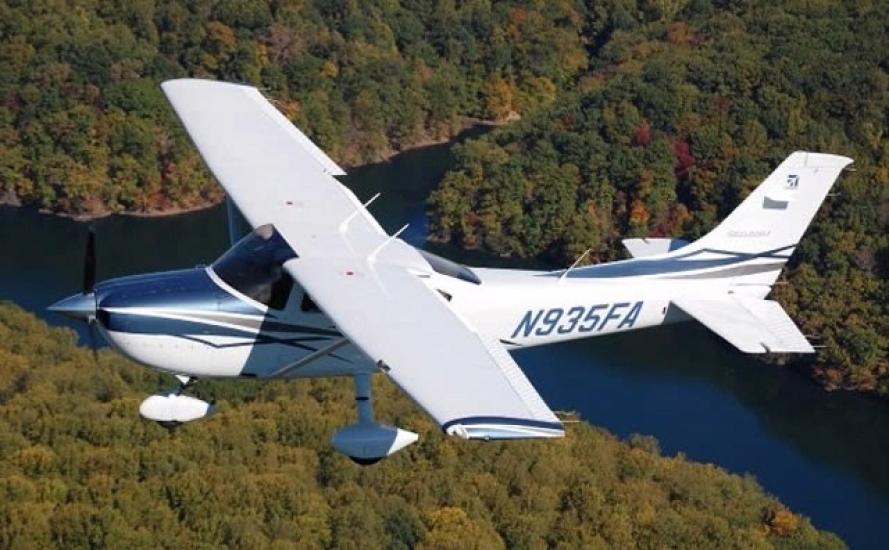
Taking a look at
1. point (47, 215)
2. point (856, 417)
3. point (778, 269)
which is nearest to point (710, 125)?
point (856, 417)

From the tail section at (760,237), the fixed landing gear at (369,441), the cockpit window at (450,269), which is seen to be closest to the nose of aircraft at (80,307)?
the fixed landing gear at (369,441)

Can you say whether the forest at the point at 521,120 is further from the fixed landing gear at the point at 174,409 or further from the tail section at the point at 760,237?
the fixed landing gear at the point at 174,409

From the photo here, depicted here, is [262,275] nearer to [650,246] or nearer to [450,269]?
[450,269]

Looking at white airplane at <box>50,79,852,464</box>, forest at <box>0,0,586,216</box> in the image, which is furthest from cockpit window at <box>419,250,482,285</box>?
forest at <box>0,0,586,216</box>

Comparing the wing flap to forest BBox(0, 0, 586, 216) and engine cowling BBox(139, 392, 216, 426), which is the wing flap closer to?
engine cowling BBox(139, 392, 216, 426)

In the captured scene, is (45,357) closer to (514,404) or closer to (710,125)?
(514,404)

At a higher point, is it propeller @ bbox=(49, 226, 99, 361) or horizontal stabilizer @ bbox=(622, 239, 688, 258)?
propeller @ bbox=(49, 226, 99, 361)
